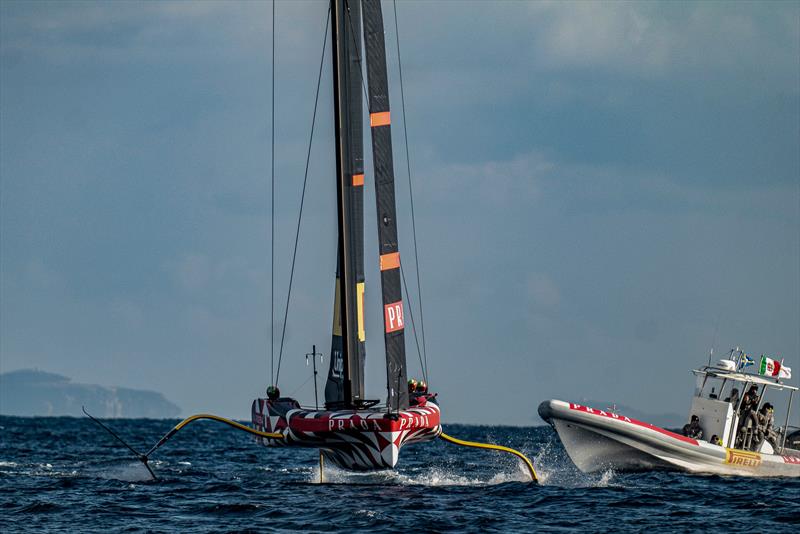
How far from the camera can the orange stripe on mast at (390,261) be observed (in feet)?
78.4

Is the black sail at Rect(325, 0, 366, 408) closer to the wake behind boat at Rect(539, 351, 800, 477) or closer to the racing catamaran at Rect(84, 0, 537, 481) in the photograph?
the racing catamaran at Rect(84, 0, 537, 481)

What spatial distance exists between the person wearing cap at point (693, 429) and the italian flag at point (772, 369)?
210cm

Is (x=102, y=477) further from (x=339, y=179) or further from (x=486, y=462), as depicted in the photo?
(x=486, y=462)

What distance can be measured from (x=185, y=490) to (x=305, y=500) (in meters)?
3.50

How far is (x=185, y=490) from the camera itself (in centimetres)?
2511

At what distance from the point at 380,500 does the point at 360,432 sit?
53.8 inches

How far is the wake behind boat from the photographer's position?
28.8 m

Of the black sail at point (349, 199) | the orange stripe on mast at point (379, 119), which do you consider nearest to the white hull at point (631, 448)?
the black sail at point (349, 199)

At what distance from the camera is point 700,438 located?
3120 centimetres

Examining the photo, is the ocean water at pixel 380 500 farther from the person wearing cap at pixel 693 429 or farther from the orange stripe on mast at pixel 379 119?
the orange stripe on mast at pixel 379 119

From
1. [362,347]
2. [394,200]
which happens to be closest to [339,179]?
[394,200]

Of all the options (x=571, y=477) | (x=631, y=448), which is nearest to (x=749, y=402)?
(x=631, y=448)

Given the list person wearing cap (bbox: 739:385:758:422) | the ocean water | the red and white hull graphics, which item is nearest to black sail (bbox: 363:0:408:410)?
the red and white hull graphics

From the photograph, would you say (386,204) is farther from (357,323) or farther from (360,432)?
(360,432)
